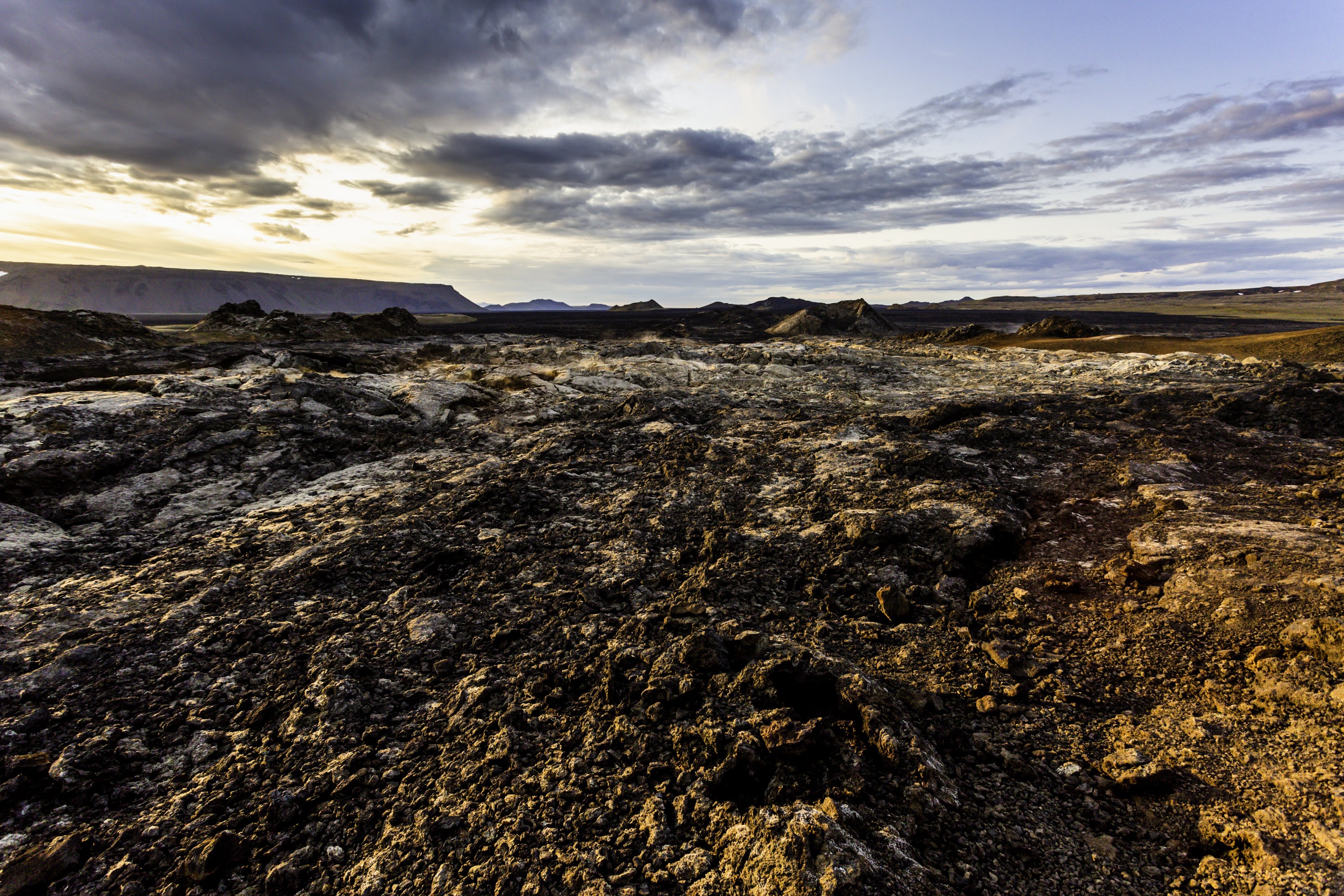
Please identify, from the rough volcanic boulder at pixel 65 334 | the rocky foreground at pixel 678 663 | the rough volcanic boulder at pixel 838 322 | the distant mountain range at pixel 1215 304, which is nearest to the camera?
the rocky foreground at pixel 678 663

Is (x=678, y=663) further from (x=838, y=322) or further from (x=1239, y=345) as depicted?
(x=838, y=322)

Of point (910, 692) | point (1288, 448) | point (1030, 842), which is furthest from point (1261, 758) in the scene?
point (1288, 448)

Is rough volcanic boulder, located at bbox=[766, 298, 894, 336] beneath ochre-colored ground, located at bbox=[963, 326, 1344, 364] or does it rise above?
above

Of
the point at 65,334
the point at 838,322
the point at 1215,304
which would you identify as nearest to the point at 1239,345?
the point at 838,322

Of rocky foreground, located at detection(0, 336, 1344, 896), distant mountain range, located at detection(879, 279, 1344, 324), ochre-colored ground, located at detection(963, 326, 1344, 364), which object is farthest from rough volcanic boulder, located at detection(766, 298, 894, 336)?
distant mountain range, located at detection(879, 279, 1344, 324)

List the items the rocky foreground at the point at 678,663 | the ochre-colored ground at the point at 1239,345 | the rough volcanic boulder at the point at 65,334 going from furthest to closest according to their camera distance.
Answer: the rough volcanic boulder at the point at 65,334 < the ochre-colored ground at the point at 1239,345 < the rocky foreground at the point at 678,663

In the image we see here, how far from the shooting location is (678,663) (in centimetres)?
419

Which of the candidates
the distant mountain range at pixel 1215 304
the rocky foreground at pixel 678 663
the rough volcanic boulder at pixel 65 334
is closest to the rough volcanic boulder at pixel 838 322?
the rocky foreground at pixel 678 663

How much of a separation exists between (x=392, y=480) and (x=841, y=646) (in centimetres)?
716

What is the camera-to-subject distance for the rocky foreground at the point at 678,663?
9.34ft

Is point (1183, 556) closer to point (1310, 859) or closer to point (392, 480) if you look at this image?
point (1310, 859)

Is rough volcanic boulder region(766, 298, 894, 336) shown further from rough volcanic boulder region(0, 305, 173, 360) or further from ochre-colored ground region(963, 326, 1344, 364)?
rough volcanic boulder region(0, 305, 173, 360)

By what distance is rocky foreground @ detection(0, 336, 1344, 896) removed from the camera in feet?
9.34

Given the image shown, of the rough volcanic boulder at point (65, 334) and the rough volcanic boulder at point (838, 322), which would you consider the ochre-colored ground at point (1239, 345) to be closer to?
the rough volcanic boulder at point (838, 322)
